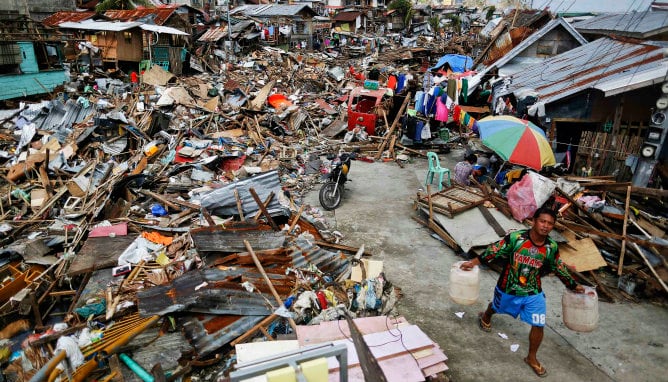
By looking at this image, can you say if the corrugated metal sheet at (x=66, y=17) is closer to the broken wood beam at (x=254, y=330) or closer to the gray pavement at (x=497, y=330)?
the gray pavement at (x=497, y=330)

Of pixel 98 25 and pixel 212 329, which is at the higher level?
pixel 98 25

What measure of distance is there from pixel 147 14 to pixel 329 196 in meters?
22.1

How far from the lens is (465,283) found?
4.66m

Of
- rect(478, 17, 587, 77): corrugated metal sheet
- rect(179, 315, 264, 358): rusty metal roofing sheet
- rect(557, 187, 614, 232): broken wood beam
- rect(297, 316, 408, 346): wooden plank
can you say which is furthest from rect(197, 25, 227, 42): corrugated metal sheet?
rect(297, 316, 408, 346): wooden plank

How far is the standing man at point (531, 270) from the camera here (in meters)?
4.22

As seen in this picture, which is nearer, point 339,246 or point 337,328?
point 337,328

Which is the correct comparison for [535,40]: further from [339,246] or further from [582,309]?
A: [582,309]

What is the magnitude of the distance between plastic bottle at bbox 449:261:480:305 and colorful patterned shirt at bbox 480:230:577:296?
338 millimetres

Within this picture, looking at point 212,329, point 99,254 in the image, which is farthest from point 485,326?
point 99,254

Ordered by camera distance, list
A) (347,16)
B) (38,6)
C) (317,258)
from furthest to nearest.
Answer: (347,16)
(38,6)
(317,258)

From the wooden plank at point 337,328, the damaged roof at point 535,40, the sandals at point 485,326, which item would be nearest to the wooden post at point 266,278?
the wooden plank at point 337,328

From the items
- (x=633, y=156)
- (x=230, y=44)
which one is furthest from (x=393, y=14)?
(x=633, y=156)

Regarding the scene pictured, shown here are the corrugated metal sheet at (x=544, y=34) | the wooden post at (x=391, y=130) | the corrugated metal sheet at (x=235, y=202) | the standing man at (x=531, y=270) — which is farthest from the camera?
the corrugated metal sheet at (x=544, y=34)

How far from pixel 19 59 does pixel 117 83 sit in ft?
11.8
